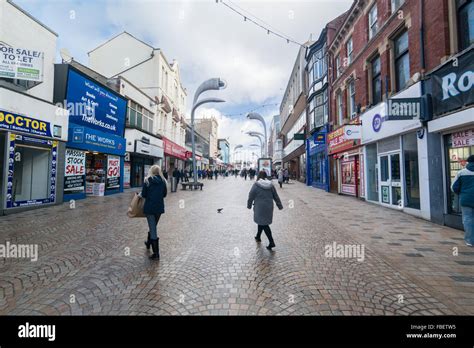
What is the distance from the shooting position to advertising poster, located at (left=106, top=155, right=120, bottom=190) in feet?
50.9

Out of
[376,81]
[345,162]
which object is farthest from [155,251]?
[345,162]

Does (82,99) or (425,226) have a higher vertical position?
(82,99)

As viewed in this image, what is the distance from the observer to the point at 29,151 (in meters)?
10.6

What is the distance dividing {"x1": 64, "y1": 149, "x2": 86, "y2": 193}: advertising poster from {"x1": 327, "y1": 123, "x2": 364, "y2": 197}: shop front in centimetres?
1460

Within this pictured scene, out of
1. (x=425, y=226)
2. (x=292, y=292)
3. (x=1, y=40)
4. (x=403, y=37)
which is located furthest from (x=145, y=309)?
(x=403, y=37)

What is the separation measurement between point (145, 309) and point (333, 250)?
3793 millimetres

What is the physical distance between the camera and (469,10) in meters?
6.49

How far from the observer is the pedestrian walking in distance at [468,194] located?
4957 millimetres

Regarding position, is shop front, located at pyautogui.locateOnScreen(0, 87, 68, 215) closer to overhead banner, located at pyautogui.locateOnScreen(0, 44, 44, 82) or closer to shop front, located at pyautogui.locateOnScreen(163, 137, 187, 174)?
overhead banner, located at pyautogui.locateOnScreen(0, 44, 44, 82)

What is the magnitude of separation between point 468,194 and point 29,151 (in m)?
15.3

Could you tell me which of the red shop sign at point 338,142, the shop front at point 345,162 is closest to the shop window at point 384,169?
the shop front at point 345,162

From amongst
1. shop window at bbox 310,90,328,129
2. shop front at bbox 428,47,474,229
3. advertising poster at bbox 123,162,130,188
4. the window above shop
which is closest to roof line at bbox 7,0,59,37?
the window above shop

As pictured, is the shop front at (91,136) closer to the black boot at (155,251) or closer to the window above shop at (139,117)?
the window above shop at (139,117)

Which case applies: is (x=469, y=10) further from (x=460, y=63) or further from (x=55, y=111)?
(x=55, y=111)
